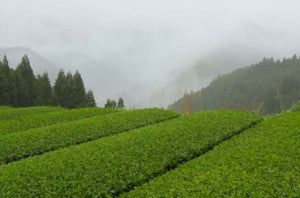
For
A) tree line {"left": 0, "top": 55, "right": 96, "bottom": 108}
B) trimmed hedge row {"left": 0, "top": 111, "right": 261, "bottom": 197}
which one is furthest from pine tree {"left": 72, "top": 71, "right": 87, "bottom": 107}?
trimmed hedge row {"left": 0, "top": 111, "right": 261, "bottom": 197}

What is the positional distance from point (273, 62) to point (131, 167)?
173294 mm

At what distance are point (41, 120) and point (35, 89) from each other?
51.3m

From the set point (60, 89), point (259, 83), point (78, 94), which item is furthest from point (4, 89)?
point (259, 83)

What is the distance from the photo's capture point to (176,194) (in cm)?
1048

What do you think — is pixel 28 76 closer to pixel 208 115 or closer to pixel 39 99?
pixel 39 99

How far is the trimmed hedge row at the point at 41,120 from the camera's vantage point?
2044 cm

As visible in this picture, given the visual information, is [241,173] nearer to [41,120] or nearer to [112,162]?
[112,162]

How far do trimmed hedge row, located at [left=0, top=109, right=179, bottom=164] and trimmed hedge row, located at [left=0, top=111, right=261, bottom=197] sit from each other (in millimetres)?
1687

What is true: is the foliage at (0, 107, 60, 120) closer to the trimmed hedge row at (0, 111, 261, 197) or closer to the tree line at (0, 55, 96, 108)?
the trimmed hedge row at (0, 111, 261, 197)

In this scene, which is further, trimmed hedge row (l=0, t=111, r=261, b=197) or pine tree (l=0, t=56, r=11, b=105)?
pine tree (l=0, t=56, r=11, b=105)

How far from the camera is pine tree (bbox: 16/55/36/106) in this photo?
6838 cm

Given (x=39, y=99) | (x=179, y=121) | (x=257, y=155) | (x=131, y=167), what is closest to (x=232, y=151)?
(x=257, y=155)

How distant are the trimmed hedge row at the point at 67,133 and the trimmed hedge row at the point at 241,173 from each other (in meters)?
5.21

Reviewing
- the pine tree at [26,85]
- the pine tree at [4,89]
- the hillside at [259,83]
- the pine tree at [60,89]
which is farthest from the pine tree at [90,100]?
the hillside at [259,83]
